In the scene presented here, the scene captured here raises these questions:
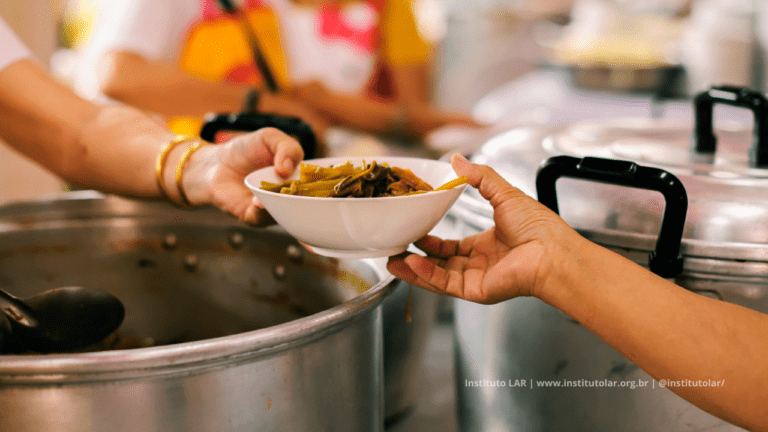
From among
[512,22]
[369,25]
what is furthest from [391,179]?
[512,22]

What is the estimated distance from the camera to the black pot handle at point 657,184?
55cm

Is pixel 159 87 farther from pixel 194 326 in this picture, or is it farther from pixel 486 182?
pixel 486 182

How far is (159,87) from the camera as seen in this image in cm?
166

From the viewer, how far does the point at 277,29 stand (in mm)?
1881

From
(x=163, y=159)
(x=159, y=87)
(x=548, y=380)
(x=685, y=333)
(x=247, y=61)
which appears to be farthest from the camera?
(x=247, y=61)

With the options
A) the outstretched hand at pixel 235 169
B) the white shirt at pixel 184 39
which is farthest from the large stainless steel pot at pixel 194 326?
the white shirt at pixel 184 39

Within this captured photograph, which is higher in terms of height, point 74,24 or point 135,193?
point 74,24

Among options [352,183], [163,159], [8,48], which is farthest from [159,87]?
[352,183]

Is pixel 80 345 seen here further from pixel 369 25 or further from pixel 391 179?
pixel 369 25

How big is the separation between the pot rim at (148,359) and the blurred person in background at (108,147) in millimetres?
334

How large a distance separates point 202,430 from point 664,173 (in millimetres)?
493

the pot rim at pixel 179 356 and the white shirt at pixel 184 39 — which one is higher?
the white shirt at pixel 184 39

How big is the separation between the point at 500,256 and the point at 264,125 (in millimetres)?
392

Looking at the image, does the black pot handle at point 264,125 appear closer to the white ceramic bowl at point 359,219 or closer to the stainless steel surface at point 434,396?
the white ceramic bowl at point 359,219
